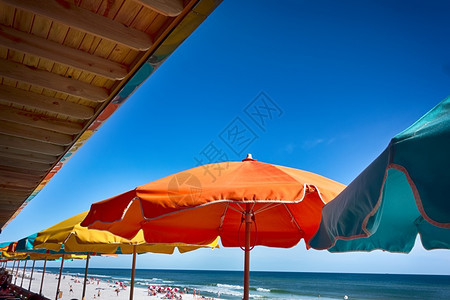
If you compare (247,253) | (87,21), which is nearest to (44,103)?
(87,21)

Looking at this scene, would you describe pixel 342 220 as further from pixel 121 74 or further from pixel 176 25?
pixel 121 74

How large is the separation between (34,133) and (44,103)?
627mm

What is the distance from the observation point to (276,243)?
157 inches

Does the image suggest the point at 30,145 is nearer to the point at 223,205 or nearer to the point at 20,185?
the point at 20,185

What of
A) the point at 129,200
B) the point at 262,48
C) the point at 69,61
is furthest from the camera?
the point at 262,48

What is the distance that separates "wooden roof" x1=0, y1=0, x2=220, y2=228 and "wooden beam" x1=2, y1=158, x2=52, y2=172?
581mm

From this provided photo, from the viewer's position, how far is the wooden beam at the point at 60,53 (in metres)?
1.81

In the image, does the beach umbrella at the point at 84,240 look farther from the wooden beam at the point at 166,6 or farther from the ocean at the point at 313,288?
the ocean at the point at 313,288

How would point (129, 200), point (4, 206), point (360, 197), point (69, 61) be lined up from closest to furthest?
point (360, 197) → point (69, 61) → point (129, 200) → point (4, 206)

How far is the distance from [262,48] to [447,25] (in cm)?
671

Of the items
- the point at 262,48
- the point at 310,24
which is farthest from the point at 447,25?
the point at 262,48

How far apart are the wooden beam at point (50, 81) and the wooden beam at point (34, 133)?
93cm

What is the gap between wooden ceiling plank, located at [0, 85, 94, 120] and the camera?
7.84 ft

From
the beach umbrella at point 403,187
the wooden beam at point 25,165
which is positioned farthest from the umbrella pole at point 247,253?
the wooden beam at point 25,165
